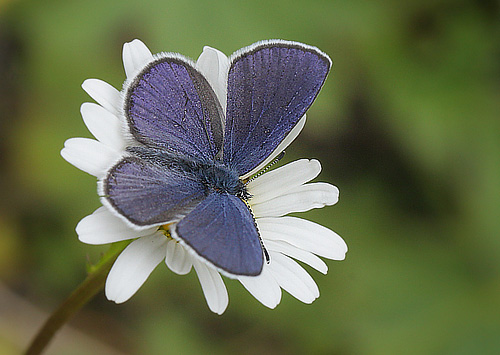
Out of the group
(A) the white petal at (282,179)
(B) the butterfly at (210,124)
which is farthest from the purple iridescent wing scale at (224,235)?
(A) the white petal at (282,179)

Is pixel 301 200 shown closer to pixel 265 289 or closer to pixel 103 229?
pixel 265 289

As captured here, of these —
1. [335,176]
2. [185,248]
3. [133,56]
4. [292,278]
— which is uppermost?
[335,176]

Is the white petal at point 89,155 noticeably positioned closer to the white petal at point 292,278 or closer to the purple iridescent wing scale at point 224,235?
the purple iridescent wing scale at point 224,235

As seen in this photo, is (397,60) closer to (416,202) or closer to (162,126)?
(416,202)

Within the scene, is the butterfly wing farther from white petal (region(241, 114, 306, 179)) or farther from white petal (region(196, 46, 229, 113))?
white petal (region(241, 114, 306, 179))

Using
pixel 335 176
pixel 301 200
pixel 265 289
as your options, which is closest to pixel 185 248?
pixel 265 289

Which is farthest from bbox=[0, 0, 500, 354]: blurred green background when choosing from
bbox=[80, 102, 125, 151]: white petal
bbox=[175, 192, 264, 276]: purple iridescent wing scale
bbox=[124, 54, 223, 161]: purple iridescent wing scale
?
bbox=[175, 192, 264, 276]: purple iridescent wing scale

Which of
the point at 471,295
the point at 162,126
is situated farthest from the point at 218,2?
the point at 471,295
